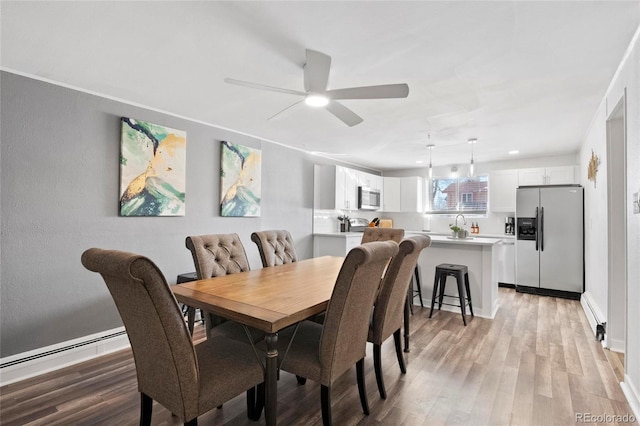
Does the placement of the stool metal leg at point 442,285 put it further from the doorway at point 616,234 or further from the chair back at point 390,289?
the chair back at point 390,289

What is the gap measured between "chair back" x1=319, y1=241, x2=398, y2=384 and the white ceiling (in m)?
1.28

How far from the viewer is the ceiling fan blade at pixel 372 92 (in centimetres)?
204

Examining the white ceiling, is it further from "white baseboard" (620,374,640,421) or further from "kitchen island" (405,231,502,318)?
"white baseboard" (620,374,640,421)

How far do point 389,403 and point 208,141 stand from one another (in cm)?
322

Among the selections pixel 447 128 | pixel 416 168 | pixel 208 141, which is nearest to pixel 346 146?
pixel 447 128

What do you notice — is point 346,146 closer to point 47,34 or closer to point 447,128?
point 447,128

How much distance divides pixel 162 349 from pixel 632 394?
2.77m

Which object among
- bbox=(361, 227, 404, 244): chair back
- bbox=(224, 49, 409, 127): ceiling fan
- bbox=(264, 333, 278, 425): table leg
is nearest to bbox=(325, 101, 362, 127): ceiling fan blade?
bbox=(224, 49, 409, 127): ceiling fan

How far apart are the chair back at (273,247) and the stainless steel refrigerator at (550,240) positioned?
3946mm

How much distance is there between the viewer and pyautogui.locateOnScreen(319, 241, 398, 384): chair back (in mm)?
1553

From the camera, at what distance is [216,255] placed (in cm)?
248

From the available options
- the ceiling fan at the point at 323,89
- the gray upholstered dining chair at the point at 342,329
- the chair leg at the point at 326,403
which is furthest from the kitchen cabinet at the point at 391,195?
the chair leg at the point at 326,403

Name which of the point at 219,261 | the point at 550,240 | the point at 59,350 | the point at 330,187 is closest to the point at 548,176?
the point at 550,240

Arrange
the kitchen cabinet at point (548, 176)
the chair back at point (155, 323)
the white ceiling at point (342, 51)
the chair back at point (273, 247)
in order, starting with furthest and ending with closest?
1. the kitchen cabinet at point (548, 176)
2. the chair back at point (273, 247)
3. the white ceiling at point (342, 51)
4. the chair back at point (155, 323)
